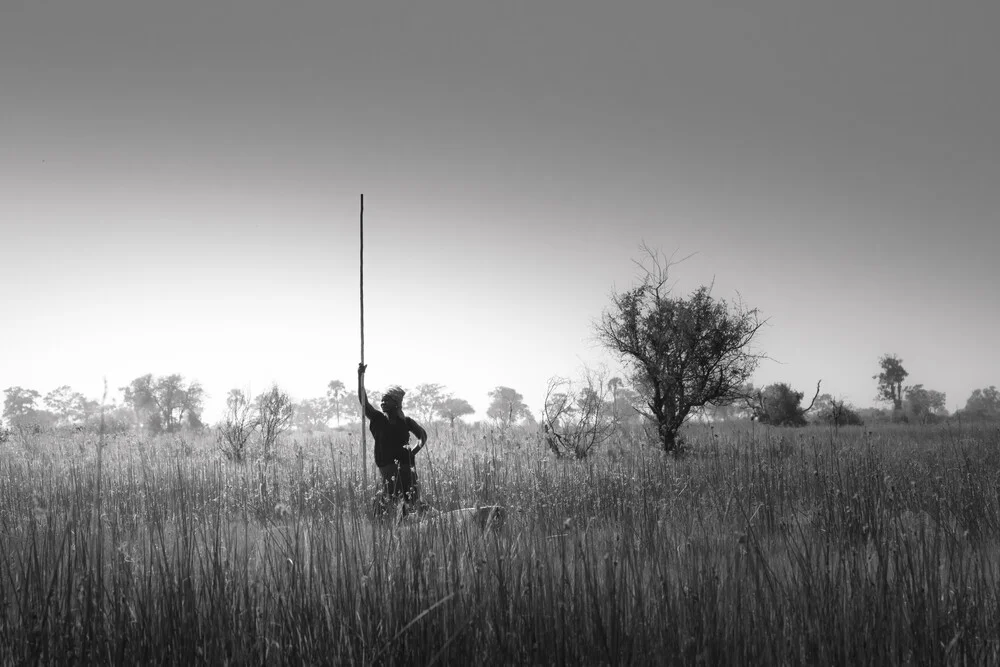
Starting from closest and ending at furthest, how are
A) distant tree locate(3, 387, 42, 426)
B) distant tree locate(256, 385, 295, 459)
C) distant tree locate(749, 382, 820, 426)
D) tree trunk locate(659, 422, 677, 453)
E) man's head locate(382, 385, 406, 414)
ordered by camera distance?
man's head locate(382, 385, 406, 414)
tree trunk locate(659, 422, 677, 453)
distant tree locate(256, 385, 295, 459)
distant tree locate(749, 382, 820, 426)
distant tree locate(3, 387, 42, 426)

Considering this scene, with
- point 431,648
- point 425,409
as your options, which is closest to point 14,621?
point 431,648

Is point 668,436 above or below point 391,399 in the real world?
below

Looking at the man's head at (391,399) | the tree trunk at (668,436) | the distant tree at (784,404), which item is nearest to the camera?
the man's head at (391,399)

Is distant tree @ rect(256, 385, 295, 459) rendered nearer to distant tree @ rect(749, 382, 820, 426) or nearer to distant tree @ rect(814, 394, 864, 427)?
distant tree @ rect(814, 394, 864, 427)

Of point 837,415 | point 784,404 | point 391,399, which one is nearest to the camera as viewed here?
point 391,399

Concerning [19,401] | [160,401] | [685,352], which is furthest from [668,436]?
[19,401]

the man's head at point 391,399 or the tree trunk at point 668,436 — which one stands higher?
the man's head at point 391,399

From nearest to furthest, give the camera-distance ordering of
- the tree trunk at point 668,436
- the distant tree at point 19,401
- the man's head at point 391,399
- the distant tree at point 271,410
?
1. the man's head at point 391,399
2. the tree trunk at point 668,436
3. the distant tree at point 271,410
4. the distant tree at point 19,401

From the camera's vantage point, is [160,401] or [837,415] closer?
[837,415]

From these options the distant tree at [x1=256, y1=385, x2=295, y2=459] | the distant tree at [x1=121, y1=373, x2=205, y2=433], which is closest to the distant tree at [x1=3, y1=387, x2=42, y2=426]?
the distant tree at [x1=121, y1=373, x2=205, y2=433]

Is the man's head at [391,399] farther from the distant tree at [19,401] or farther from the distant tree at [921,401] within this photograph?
the distant tree at [19,401]

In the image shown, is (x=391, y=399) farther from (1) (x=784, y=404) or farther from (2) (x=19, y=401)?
(2) (x=19, y=401)

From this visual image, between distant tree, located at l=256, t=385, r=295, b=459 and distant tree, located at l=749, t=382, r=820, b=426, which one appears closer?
distant tree, located at l=256, t=385, r=295, b=459

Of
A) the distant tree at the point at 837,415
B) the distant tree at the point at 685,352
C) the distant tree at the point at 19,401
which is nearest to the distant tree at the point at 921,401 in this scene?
the distant tree at the point at 837,415
